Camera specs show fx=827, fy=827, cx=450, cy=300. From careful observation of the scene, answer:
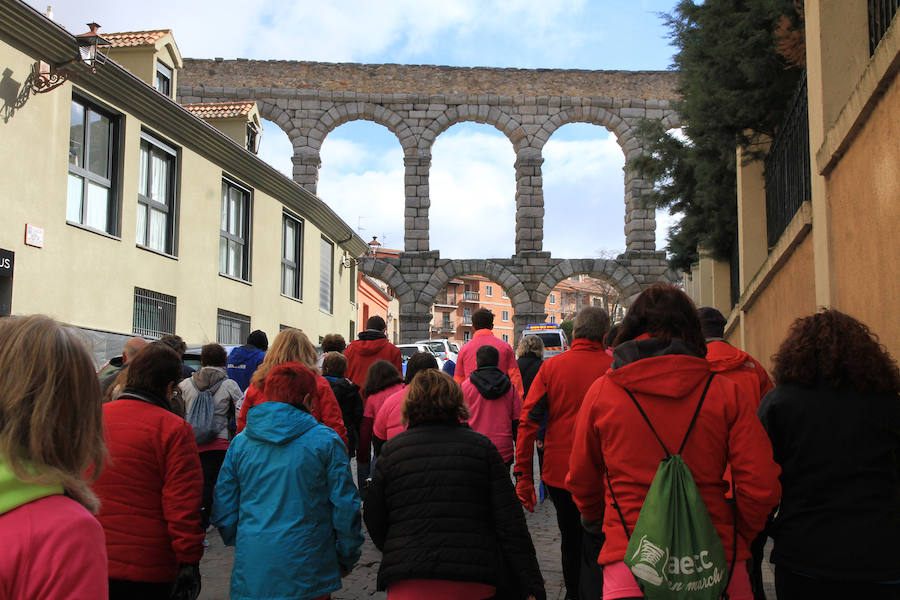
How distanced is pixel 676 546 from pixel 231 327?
15.8m

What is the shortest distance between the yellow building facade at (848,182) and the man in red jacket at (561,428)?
140cm

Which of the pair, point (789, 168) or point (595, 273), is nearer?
point (789, 168)

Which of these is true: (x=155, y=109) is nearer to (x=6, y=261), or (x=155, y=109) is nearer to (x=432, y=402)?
(x=6, y=261)

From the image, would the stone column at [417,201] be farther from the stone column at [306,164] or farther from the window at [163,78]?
the window at [163,78]

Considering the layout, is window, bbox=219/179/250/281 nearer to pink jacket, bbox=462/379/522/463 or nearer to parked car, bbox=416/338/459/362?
parked car, bbox=416/338/459/362

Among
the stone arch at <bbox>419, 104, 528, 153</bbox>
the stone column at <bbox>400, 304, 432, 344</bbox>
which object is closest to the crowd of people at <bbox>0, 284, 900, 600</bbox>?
the stone column at <bbox>400, 304, 432, 344</bbox>

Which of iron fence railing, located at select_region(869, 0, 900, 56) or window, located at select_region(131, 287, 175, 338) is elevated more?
iron fence railing, located at select_region(869, 0, 900, 56)

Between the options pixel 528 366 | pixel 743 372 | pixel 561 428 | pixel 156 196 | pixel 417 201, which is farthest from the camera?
pixel 417 201

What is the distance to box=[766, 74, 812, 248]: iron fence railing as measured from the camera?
7129mm

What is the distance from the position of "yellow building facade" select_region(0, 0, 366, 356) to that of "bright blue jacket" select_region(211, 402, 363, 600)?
28.5 feet

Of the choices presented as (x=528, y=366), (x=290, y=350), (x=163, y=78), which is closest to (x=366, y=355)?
(x=528, y=366)

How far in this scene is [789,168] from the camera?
8.02m

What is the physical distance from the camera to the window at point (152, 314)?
46.2 ft

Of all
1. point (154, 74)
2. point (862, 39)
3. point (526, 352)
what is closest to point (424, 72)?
point (154, 74)
